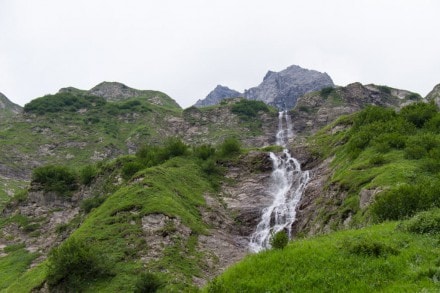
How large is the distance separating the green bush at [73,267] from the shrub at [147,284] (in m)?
4.23

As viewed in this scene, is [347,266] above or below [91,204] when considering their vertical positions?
above

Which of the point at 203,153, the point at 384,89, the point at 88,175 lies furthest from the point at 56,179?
the point at 384,89

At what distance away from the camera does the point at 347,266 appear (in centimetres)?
1631

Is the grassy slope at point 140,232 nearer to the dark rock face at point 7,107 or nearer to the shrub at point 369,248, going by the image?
the shrub at point 369,248

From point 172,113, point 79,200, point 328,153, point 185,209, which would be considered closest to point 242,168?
Result: point 328,153

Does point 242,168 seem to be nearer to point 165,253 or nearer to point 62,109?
point 165,253

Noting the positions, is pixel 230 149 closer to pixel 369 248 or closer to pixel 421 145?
pixel 421 145

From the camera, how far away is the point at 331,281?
1560cm

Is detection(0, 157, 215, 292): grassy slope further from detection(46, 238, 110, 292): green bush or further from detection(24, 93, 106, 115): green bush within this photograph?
detection(24, 93, 106, 115): green bush

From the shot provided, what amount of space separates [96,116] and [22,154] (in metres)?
33.4

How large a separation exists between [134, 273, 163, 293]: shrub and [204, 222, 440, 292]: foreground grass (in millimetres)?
11147

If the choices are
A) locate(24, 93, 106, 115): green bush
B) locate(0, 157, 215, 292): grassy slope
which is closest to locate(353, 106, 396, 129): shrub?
locate(0, 157, 215, 292): grassy slope

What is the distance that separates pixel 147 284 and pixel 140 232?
9.81m

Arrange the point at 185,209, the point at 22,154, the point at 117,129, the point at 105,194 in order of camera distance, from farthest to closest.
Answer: the point at 117,129, the point at 22,154, the point at 105,194, the point at 185,209
